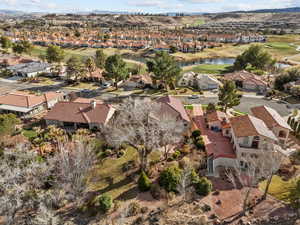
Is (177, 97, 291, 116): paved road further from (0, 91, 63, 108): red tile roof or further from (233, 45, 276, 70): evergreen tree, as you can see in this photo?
(233, 45, 276, 70): evergreen tree

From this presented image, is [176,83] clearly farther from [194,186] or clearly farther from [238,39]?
[238,39]

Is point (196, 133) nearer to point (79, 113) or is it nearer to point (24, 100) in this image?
point (79, 113)

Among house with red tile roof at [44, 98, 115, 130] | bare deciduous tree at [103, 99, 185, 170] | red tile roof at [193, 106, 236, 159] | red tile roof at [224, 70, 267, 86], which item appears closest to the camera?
bare deciduous tree at [103, 99, 185, 170]

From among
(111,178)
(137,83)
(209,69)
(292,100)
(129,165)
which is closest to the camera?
→ (111,178)

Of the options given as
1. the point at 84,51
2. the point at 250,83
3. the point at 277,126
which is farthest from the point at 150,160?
the point at 84,51

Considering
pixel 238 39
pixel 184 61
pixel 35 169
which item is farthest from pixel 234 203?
pixel 238 39

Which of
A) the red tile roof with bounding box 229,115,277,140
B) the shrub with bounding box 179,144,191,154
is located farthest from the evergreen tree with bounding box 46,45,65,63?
the red tile roof with bounding box 229,115,277,140

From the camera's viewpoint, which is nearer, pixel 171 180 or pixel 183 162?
pixel 171 180
